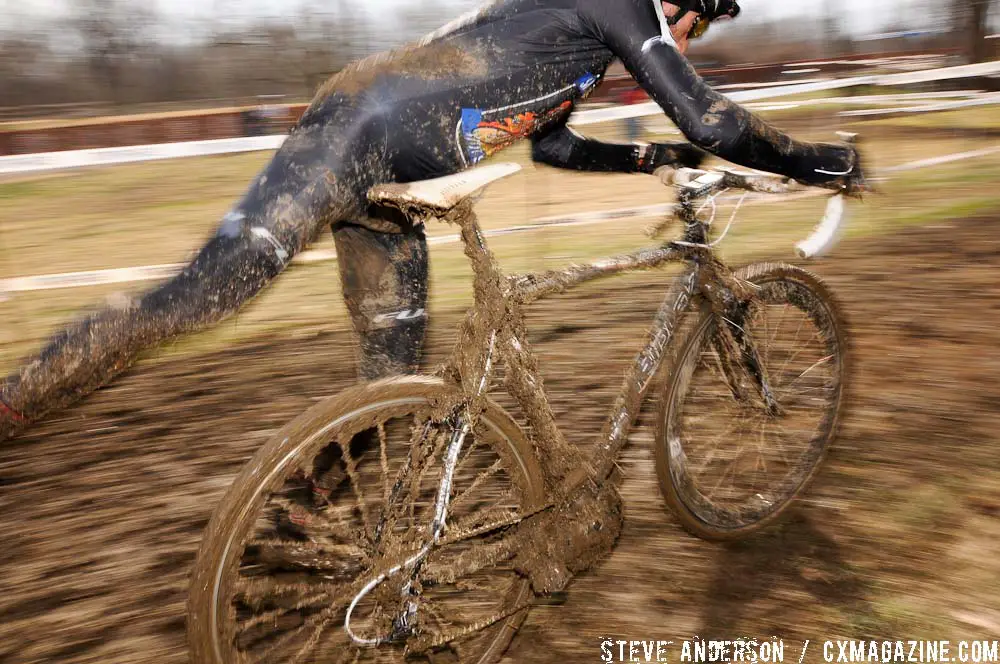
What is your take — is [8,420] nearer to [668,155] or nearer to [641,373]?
[641,373]

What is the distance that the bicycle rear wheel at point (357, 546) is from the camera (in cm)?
177

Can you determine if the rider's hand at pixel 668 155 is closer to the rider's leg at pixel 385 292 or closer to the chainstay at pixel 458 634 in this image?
the rider's leg at pixel 385 292

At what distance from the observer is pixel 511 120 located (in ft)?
7.54

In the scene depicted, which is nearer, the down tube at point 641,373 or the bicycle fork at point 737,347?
the down tube at point 641,373

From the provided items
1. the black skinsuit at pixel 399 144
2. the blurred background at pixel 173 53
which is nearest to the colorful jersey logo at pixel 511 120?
the black skinsuit at pixel 399 144

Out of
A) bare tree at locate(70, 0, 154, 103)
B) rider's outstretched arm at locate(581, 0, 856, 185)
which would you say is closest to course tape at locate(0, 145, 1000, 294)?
rider's outstretched arm at locate(581, 0, 856, 185)

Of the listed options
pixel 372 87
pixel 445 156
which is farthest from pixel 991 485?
pixel 372 87

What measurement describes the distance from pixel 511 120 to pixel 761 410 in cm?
153

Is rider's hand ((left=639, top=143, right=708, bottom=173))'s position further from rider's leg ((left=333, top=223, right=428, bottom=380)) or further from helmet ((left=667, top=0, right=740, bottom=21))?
rider's leg ((left=333, top=223, right=428, bottom=380))

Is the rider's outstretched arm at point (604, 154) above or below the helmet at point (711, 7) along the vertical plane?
below

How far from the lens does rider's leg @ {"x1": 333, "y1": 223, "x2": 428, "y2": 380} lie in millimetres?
2566

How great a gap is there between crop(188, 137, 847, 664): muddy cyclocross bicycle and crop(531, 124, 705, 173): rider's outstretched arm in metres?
0.25

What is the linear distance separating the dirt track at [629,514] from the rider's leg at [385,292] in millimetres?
1056

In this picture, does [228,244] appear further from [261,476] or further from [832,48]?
[832,48]
